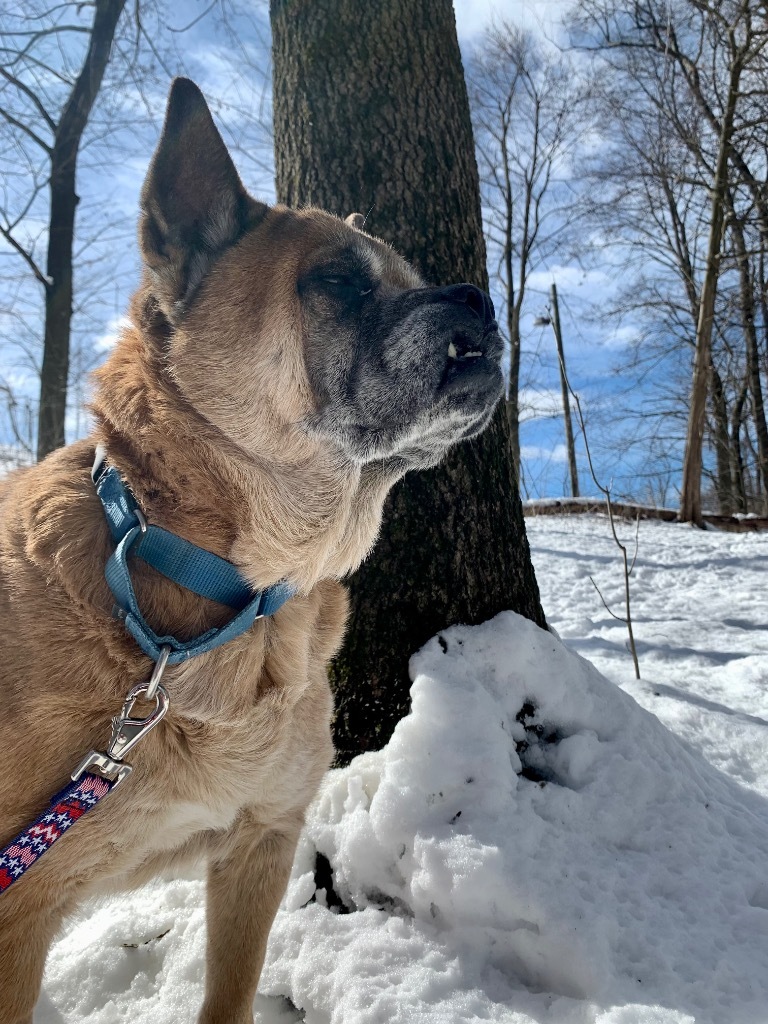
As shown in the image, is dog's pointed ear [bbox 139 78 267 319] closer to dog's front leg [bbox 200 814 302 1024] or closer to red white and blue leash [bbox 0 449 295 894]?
red white and blue leash [bbox 0 449 295 894]

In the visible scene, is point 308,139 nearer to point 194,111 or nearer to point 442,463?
point 194,111

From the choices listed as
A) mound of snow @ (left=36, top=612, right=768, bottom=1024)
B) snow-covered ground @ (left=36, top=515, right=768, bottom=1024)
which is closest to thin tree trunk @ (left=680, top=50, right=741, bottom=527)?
snow-covered ground @ (left=36, top=515, right=768, bottom=1024)

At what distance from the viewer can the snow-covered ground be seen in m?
1.63

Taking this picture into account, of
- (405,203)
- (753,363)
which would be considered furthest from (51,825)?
(753,363)

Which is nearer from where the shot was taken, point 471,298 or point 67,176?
point 471,298

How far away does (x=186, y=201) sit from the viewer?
1.89 m

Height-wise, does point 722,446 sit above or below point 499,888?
above

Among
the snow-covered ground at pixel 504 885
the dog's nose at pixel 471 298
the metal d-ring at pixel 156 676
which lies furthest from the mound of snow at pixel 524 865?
the dog's nose at pixel 471 298

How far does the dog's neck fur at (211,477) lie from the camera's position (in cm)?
168

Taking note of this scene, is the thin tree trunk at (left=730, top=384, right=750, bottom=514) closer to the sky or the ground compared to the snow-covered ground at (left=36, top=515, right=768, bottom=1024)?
closer to the sky

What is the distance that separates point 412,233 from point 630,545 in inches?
256

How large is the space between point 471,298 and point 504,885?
5.28ft

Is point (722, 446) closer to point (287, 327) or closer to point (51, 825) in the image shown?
point (287, 327)

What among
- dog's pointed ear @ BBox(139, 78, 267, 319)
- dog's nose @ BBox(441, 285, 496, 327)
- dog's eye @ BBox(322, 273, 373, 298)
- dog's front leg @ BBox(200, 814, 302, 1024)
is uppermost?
dog's pointed ear @ BBox(139, 78, 267, 319)
